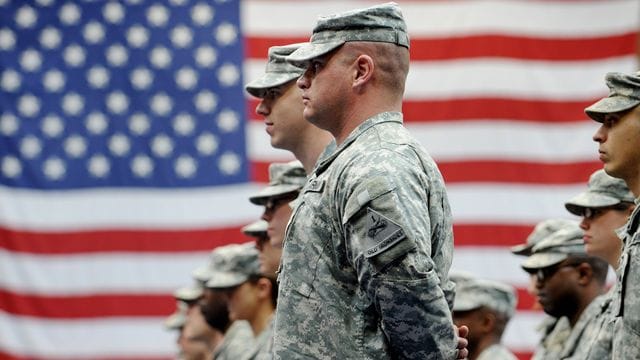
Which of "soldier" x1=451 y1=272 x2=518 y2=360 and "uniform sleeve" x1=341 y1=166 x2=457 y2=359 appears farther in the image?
"soldier" x1=451 y1=272 x2=518 y2=360

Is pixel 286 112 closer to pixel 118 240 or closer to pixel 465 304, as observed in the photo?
→ pixel 465 304

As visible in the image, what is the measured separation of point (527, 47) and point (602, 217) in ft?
15.7

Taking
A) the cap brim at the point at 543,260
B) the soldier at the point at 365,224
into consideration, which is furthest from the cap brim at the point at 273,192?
the soldier at the point at 365,224

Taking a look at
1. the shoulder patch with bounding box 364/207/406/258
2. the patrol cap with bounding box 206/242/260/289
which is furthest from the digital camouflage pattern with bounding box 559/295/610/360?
the shoulder patch with bounding box 364/207/406/258

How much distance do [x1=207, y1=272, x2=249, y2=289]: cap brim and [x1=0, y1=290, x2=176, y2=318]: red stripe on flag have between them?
124 inches

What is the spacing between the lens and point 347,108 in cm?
406

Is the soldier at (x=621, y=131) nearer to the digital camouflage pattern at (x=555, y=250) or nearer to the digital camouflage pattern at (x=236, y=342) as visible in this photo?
the digital camouflage pattern at (x=555, y=250)

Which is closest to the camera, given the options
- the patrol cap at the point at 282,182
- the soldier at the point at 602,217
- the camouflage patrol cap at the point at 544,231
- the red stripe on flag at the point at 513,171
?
the soldier at the point at 602,217

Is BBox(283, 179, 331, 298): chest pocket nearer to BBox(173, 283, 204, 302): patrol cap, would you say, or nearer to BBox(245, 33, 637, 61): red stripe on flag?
BBox(173, 283, 204, 302): patrol cap

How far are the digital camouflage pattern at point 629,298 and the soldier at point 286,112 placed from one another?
1275 millimetres

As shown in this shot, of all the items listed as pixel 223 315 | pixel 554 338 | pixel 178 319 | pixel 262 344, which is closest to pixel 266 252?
pixel 262 344

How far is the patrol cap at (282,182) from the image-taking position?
6.37 meters

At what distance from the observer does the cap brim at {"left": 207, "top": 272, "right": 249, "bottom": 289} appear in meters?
8.21

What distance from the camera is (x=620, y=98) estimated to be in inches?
205
